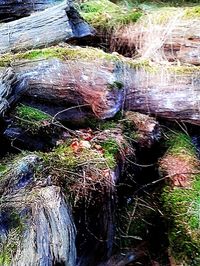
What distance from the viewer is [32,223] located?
260 centimetres

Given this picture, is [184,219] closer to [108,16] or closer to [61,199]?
[61,199]

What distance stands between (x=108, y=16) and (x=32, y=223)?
3655 millimetres

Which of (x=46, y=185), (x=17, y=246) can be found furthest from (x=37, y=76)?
(x=17, y=246)

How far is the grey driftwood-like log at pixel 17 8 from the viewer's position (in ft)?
18.0

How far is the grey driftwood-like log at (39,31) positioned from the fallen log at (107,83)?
46 centimetres

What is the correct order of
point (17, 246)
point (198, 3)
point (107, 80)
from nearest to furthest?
point (17, 246) → point (107, 80) → point (198, 3)

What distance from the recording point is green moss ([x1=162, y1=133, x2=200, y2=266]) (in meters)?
3.30

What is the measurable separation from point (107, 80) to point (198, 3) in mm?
3792

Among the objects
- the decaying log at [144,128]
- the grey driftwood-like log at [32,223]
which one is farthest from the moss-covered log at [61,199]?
the decaying log at [144,128]

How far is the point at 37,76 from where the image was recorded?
396 cm

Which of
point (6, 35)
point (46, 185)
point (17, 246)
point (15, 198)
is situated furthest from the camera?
point (6, 35)

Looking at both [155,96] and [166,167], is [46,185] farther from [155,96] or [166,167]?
[155,96]

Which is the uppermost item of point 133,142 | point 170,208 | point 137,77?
point 137,77

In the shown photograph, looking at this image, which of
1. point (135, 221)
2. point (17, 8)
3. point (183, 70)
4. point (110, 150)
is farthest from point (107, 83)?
point (17, 8)
